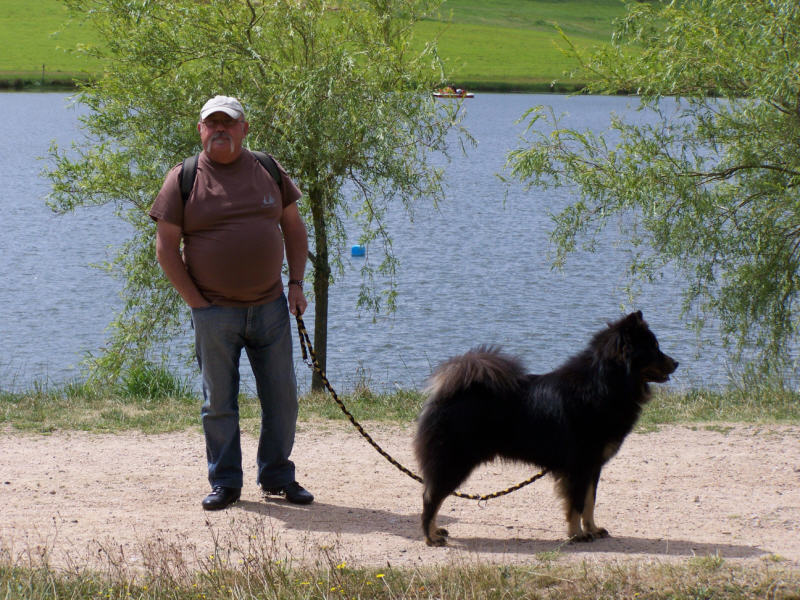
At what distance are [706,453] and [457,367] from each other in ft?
10.00

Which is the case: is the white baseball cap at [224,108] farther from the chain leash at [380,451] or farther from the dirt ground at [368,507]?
the dirt ground at [368,507]

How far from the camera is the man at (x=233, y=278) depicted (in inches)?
217

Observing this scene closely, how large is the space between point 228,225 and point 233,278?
0.32 meters

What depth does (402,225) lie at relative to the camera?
25250 mm

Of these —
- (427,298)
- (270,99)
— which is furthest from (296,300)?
(427,298)

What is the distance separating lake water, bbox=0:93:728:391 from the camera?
46.5ft

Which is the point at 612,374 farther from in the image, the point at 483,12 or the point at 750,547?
the point at 483,12

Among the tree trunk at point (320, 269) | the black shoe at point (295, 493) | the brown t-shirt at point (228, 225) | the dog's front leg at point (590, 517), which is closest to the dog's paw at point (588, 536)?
the dog's front leg at point (590, 517)

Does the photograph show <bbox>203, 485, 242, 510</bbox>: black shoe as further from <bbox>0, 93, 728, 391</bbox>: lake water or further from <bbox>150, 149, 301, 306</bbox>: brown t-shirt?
<bbox>0, 93, 728, 391</bbox>: lake water

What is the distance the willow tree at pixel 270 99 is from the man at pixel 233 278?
449 centimetres

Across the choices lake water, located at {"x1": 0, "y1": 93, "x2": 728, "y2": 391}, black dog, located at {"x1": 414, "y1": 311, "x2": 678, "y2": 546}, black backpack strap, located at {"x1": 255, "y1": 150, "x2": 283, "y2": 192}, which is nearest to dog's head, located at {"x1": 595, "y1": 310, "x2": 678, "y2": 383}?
black dog, located at {"x1": 414, "y1": 311, "x2": 678, "y2": 546}

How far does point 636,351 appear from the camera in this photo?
523 cm

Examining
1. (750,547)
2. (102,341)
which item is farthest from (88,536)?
(102,341)

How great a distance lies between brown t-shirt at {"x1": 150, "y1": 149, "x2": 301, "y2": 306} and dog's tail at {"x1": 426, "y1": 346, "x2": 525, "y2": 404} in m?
1.29
